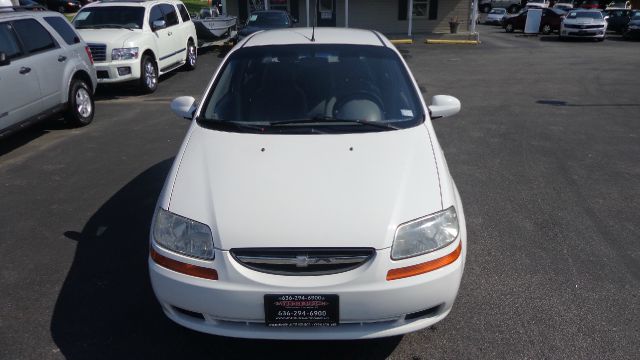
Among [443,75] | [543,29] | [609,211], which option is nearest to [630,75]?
[443,75]

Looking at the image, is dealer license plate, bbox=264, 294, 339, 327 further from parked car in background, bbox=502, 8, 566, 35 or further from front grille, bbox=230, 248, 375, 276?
parked car in background, bbox=502, 8, 566, 35

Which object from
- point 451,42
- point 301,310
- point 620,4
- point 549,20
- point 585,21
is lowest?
point 451,42

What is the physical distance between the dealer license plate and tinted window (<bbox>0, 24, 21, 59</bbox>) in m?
5.95

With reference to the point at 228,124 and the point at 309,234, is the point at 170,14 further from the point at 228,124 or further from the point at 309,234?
the point at 309,234

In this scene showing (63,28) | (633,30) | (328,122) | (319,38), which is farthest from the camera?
(633,30)

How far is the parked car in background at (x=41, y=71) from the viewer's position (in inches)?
260

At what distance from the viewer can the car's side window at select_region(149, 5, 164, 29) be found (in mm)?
11805

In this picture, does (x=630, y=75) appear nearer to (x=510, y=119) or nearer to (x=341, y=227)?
(x=510, y=119)

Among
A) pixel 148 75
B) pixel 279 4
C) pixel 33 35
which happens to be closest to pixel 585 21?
pixel 279 4

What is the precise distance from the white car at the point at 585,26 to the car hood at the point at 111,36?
19.5 metres

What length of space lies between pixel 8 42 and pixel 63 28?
58.5 inches

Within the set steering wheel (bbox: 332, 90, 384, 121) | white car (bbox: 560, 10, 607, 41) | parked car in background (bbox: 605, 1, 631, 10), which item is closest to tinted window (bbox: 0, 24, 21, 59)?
steering wheel (bbox: 332, 90, 384, 121)

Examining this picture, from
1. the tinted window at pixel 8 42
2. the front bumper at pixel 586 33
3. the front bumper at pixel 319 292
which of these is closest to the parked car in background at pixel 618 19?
the front bumper at pixel 586 33

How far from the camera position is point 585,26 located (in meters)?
22.5
